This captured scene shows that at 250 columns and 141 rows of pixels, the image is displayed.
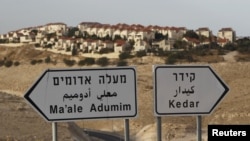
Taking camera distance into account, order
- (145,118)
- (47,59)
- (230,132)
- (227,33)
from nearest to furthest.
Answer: (230,132) < (145,118) < (47,59) < (227,33)

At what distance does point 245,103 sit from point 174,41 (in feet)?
166

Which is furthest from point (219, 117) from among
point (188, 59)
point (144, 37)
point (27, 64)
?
point (144, 37)

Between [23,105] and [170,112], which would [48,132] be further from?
[170,112]

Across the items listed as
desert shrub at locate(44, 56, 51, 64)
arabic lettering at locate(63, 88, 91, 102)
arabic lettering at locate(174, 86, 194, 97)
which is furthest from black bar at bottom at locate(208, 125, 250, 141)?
desert shrub at locate(44, 56, 51, 64)

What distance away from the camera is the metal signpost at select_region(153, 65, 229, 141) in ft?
12.6

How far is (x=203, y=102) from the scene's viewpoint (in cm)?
394

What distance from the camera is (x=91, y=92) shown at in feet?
12.8

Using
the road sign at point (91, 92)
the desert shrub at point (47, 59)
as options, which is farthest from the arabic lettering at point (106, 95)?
the desert shrub at point (47, 59)

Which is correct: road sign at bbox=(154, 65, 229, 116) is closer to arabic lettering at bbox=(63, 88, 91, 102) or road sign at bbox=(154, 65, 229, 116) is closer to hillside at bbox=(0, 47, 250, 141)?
arabic lettering at bbox=(63, 88, 91, 102)

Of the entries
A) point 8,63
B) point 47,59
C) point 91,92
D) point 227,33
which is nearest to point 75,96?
point 91,92

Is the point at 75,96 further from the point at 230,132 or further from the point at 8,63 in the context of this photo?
the point at 8,63

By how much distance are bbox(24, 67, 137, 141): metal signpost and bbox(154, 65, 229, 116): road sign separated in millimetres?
230

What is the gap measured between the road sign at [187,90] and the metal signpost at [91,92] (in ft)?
0.76

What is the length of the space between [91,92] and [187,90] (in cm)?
77
